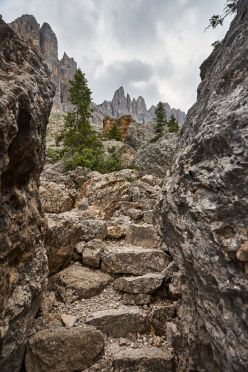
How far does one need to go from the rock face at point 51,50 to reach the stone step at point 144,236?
125006 mm

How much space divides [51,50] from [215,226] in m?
162

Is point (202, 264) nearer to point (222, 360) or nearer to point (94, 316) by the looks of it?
point (222, 360)

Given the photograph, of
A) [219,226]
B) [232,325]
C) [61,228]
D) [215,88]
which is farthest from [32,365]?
[215,88]

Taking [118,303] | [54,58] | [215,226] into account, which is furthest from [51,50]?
[215,226]

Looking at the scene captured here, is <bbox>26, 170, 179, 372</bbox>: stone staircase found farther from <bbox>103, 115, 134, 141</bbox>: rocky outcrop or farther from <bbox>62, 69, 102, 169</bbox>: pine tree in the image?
<bbox>103, 115, 134, 141</bbox>: rocky outcrop

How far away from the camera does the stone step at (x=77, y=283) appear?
9825 millimetres

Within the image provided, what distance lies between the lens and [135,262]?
10.9 metres

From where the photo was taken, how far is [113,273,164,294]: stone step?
9.70 metres

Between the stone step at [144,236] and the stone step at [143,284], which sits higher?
the stone step at [144,236]

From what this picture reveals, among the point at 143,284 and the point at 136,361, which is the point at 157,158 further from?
the point at 136,361

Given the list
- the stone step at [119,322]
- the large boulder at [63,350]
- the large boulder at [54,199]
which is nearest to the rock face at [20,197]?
the large boulder at [63,350]

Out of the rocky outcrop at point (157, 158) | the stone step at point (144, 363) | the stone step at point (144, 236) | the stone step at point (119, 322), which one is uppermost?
the rocky outcrop at point (157, 158)

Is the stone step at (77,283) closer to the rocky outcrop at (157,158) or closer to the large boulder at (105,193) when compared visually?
the large boulder at (105,193)

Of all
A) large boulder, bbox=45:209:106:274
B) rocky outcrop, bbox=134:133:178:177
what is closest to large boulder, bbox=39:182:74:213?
large boulder, bbox=45:209:106:274
